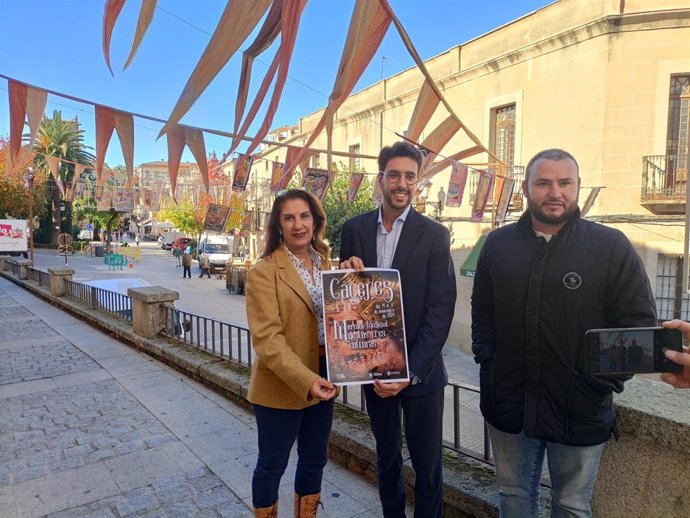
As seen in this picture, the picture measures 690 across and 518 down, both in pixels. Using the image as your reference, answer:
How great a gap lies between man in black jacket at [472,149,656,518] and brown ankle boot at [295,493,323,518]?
1.02 meters

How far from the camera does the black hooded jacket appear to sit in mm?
1750

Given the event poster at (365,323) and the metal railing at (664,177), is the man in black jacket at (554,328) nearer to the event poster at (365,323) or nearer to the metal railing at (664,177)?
the event poster at (365,323)

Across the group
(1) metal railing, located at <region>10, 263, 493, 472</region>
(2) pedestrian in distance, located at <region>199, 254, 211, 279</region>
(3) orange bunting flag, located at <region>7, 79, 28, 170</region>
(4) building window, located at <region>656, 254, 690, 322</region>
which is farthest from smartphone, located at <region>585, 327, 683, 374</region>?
(2) pedestrian in distance, located at <region>199, 254, 211, 279</region>

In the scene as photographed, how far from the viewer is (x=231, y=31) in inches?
99.7

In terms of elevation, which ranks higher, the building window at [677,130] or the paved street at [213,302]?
the building window at [677,130]

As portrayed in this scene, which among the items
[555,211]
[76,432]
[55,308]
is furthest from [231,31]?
[55,308]

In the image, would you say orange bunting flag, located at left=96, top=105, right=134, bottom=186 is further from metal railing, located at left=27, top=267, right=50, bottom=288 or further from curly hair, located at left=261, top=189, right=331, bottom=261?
metal railing, located at left=27, top=267, right=50, bottom=288

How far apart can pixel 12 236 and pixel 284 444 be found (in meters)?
38.2

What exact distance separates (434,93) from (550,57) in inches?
421

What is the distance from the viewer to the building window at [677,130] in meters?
11.5

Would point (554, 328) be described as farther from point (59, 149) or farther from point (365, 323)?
point (59, 149)

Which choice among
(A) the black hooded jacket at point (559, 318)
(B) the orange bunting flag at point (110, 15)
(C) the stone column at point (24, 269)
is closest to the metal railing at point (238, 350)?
(A) the black hooded jacket at point (559, 318)

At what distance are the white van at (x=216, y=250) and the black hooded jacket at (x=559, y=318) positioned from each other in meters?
29.8

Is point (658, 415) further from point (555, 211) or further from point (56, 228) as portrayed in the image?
point (56, 228)
